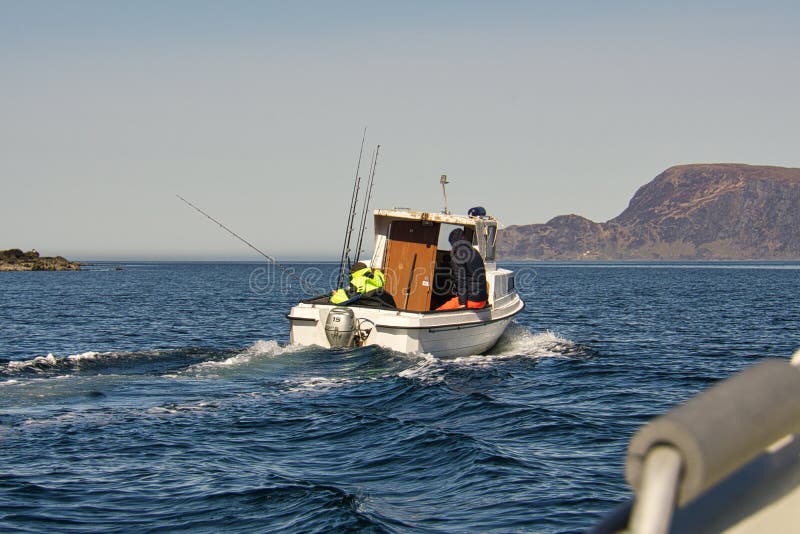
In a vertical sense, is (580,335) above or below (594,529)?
below

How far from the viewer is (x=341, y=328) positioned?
1727 centimetres

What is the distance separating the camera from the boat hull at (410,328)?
56.1ft

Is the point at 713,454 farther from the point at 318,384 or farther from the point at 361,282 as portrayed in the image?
the point at 361,282

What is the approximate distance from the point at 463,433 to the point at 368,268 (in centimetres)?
879

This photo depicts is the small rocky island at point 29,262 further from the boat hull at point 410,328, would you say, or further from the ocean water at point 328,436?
the boat hull at point 410,328

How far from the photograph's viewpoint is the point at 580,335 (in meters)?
28.4

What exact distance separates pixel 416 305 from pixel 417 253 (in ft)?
4.32

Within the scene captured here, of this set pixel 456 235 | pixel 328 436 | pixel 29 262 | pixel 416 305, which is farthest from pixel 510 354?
pixel 29 262

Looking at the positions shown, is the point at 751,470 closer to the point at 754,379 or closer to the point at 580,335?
the point at 754,379

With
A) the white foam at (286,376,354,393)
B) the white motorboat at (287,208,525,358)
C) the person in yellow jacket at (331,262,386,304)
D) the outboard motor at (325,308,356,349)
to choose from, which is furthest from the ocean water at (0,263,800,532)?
the person in yellow jacket at (331,262,386,304)

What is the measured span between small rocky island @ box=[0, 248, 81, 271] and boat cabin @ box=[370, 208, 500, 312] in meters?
123

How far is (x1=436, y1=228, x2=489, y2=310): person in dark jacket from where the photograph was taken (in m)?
18.9

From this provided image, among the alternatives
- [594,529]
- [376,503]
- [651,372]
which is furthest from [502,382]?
Result: [594,529]

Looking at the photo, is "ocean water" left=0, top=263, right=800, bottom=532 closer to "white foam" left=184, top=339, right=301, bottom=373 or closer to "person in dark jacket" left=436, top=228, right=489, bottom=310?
"white foam" left=184, top=339, right=301, bottom=373
